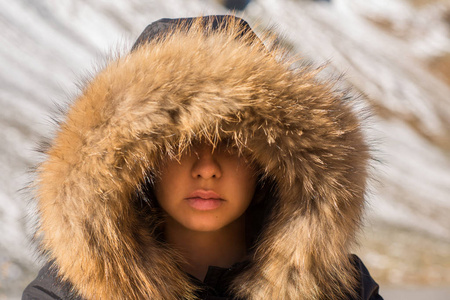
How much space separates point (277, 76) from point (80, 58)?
4.99m

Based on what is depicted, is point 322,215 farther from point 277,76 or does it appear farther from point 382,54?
point 382,54

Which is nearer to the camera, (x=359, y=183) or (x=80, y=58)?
(x=359, y=183)

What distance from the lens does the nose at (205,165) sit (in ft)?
3.70

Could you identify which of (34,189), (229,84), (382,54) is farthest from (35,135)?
(382,54)

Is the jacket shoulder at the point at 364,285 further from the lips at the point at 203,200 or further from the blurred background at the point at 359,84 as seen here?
the blurred background at the point at 359,84

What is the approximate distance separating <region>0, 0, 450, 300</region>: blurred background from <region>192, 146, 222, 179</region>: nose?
1.76 meters

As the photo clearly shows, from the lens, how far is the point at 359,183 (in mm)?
1117

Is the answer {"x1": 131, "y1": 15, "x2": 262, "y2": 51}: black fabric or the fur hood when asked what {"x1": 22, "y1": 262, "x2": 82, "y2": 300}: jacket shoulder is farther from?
{"x1": 131, "y1": 15, "x2": 262, "y2": 51}: black fabric

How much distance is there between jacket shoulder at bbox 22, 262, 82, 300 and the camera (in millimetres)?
1130

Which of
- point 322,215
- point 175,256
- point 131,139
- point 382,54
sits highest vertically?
point 382,54

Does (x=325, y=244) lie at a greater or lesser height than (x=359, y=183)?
lesser

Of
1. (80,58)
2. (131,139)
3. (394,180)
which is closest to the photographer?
(131,139)

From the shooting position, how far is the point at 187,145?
1.06 metres

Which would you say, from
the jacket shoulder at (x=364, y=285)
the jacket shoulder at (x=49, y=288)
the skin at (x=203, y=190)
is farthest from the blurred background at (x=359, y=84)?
the jacket shoulder at (x=49, y=288)
